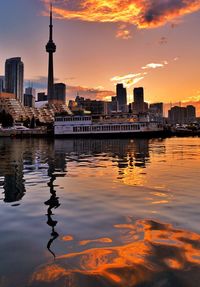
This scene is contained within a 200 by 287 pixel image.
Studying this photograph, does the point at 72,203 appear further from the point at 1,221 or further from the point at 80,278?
the point at 80,278

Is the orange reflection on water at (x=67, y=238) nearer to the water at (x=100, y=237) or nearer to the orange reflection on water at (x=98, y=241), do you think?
the water at (x=100, y=237)

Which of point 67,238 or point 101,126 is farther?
point 101,126

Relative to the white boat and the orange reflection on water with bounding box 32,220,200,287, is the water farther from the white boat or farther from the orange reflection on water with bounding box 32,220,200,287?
the white boat

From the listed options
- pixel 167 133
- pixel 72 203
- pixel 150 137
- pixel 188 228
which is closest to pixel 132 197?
pixel 72 203

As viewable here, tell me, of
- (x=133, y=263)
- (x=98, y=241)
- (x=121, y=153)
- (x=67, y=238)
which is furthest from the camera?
(x=121, y=153)

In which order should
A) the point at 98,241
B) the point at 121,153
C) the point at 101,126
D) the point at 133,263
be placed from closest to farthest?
1. the point at 133,263
2. the point at 98,241
3. the point at 121,153
4. the point at 101,126

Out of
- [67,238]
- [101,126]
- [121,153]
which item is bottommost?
[67,238]

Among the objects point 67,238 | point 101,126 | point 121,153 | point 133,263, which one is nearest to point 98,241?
point 67,238

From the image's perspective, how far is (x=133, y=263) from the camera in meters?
6.79

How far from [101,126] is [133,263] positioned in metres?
134

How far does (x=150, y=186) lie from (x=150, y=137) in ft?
383

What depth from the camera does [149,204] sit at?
42.0ft

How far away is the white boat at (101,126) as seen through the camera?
13394cm

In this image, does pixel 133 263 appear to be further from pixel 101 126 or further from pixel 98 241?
pixel 101 126
